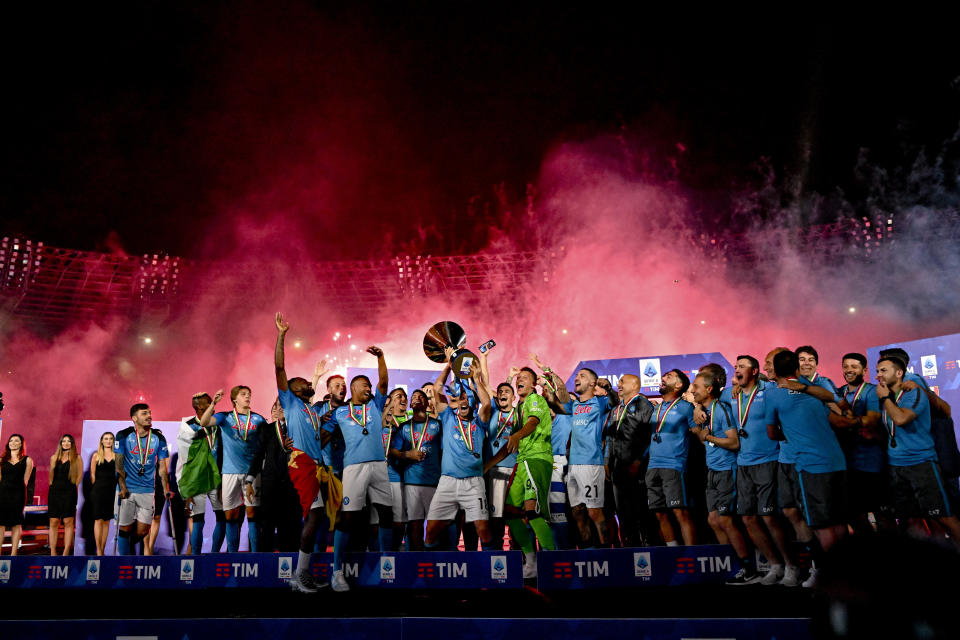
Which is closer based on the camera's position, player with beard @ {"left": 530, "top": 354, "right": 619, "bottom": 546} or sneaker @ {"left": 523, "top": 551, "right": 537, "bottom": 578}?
sneaker @ {"left": 523, "top": 551, "right": 537, "bottom": 578}

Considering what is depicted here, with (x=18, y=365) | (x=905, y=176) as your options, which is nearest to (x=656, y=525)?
(x=905, y=176)

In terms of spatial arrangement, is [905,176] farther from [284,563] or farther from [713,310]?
[284,563]

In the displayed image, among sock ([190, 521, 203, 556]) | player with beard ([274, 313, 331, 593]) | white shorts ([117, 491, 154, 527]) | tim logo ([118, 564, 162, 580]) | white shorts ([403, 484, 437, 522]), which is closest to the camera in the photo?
player with beard ([274, 313, 331, 593])

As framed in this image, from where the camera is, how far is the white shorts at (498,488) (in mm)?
7910

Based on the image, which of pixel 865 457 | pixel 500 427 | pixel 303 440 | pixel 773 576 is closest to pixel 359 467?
pixel 303 440

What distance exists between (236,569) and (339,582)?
4.71ft

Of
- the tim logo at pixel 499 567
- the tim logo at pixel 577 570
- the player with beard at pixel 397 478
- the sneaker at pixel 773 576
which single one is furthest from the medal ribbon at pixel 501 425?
the sneaker at pixel 773 576

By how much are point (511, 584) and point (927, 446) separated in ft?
13.7

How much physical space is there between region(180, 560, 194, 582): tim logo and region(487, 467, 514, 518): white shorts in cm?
346

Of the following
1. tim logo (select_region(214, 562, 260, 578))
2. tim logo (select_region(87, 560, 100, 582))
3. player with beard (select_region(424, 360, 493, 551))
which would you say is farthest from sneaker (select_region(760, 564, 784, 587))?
tim logo (select_region(87, 560, 100, 582))

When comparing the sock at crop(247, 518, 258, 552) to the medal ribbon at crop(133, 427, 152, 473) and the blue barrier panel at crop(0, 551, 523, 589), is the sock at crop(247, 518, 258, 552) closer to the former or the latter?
the blue barrier panel at crop(0, 551, 523, 589)

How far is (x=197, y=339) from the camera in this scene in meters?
30.9

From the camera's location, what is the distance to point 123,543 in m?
9.21

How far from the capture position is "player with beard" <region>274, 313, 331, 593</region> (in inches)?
273
